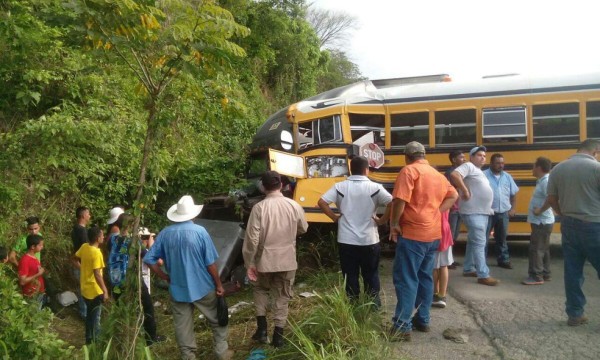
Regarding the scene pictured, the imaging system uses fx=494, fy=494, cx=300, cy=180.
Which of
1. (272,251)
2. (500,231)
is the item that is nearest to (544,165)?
(500,231)

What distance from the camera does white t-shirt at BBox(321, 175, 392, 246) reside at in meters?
4.82

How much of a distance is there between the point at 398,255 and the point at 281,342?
52.5 inches

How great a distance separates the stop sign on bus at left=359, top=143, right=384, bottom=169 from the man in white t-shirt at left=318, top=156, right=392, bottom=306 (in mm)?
2980

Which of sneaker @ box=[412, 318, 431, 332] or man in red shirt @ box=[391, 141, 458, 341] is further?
sneaker @ box=[412, 318, 431, 332]

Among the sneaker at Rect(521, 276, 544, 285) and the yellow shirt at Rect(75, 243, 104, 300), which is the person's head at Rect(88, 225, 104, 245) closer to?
the yellow shirt at Rect(75, 243, 104, 300)

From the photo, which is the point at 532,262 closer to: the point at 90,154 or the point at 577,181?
the point at 577,181

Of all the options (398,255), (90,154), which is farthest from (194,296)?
(90,154)

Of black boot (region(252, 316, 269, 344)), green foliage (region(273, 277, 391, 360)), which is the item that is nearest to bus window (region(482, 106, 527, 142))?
green foliage (region(273, 277, 391, 360))

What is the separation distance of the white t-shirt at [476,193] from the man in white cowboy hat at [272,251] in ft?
8.20

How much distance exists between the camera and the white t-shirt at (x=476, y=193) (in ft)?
20.2

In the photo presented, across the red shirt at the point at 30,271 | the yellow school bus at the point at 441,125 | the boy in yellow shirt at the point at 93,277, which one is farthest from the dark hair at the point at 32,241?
the yellow school bus at the point at 441,125

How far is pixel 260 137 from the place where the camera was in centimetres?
963

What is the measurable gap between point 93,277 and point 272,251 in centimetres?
228

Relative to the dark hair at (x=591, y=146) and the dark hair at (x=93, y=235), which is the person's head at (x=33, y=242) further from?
the dark hair at (x=591, y=146)
